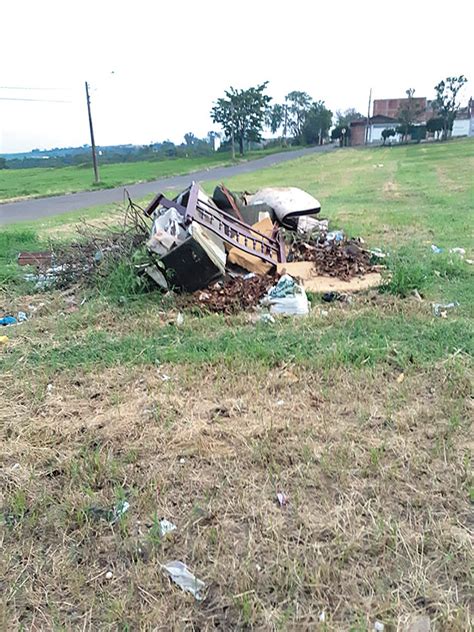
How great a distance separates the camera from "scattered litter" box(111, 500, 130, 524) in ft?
A: 6.86

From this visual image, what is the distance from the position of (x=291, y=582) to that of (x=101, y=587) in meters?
0.69

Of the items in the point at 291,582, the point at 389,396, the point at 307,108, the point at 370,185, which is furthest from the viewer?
the point at 307,108

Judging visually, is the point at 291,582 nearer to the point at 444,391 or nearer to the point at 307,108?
the point at 444,391

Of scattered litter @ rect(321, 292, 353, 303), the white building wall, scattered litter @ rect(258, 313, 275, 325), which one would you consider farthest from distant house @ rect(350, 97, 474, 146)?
scattered litter @ rect(258, 313, 275, 325)

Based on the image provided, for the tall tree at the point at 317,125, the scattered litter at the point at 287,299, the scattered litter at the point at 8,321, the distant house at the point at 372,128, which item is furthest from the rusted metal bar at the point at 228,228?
the tall tree at the point at 317,125

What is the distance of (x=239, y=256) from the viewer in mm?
5164

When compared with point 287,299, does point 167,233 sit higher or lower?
higher

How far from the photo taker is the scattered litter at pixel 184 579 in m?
1.76

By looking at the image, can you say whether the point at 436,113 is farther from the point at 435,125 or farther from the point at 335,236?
Answer: the point at 335,236

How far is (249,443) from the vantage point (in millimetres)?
2531

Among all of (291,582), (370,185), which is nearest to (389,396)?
(291,582)

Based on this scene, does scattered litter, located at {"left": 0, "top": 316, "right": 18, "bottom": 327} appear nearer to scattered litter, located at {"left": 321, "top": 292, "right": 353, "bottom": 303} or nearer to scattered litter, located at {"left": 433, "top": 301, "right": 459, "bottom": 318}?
scattered litter, located at {"left": 321, "top": 292, "right": 353, "bottom": 303}

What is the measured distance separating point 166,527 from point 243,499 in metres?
0.35

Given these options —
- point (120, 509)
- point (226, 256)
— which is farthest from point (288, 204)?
point (120, 509)
